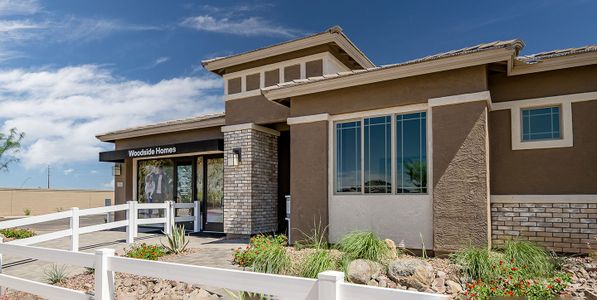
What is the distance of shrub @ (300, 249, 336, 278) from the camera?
6.34 m

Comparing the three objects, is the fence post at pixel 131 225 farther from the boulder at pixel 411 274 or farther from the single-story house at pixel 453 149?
the boulder at pixel 411 274

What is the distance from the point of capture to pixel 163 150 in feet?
47.9

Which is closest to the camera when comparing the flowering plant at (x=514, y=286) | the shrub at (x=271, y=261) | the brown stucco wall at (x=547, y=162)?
the flowering plant at (x=514, y=286)

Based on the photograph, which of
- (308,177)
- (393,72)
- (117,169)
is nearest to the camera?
(393,72)

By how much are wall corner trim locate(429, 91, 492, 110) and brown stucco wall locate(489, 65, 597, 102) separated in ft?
2.34

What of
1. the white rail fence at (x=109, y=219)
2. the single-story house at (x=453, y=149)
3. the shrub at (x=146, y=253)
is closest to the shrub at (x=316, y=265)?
the single-story house at (x=453, y=149)

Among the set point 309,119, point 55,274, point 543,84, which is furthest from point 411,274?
point 55,274

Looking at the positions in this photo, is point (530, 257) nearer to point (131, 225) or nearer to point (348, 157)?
point (348, 157)

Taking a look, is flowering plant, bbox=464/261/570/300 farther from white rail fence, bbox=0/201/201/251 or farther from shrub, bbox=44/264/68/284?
white rail fence, bbox=0/201/201/251

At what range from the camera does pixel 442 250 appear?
25.8 ft

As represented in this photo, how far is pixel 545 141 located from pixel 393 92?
116 inches

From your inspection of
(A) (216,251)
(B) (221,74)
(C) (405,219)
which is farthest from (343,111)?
(B) (221,74)

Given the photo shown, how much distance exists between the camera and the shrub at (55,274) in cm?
800

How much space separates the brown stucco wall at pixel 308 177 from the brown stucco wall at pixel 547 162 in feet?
11.1
